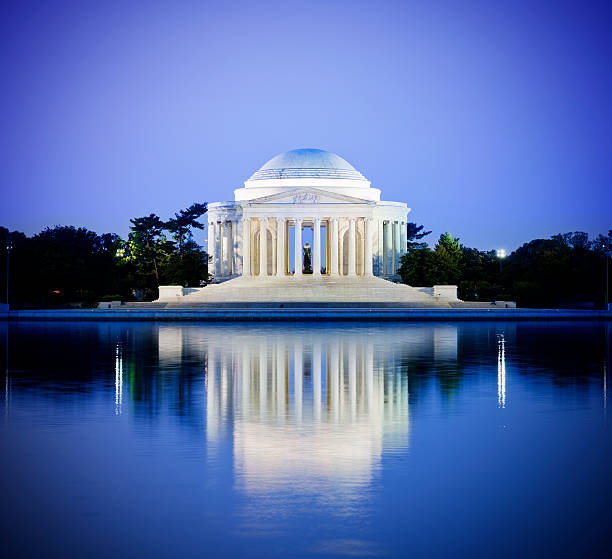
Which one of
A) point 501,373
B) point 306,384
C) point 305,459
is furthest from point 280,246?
point 305,459

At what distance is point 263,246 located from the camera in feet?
293

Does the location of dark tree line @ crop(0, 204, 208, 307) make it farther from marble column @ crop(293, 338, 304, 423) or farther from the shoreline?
marble column @ crop(293, 338, 304, 423)

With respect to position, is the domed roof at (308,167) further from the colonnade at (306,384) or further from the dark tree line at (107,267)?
the colonnade at (306,384)

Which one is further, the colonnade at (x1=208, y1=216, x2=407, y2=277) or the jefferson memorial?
the colonnade at (x1=208, y1=216, x2=407, y2=277)

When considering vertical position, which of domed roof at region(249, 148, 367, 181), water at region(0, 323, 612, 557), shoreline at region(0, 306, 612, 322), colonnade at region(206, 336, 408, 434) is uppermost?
domed roof at region(249, 148, 367, 181)

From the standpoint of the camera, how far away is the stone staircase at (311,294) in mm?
69375

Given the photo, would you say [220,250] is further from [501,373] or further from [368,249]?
[501,373]

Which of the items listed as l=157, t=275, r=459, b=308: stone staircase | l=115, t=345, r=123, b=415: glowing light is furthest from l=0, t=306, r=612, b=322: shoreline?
l=115, t=345, r=123, b=415: glowing light

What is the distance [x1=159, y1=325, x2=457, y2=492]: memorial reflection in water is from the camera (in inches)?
473

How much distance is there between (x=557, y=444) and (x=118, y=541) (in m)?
7.54

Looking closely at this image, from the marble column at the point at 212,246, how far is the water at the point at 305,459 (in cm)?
6953

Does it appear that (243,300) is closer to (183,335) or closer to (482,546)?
(183,335)

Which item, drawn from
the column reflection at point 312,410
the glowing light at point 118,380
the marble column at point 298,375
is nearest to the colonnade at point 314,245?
the marble column at point 298,375

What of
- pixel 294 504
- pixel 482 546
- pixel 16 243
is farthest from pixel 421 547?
pixel 16 243
